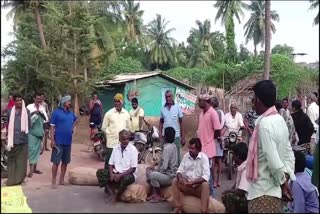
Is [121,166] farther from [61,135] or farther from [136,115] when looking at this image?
[136,115]

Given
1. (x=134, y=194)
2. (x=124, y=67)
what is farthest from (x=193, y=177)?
(x=124, y=67)

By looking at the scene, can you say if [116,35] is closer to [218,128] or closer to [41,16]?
[41,16]

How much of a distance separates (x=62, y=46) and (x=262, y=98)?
15.4 meters

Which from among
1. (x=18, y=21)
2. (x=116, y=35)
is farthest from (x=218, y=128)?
(x=116, y=35)

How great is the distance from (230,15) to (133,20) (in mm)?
11395

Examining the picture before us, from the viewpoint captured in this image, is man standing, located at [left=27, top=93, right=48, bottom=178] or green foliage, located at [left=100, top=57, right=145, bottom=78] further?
green foliage, located at [left=100, top=57, right=145, bottom=78]

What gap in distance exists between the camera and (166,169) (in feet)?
23.1

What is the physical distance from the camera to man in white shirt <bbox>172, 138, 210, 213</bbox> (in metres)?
6.06

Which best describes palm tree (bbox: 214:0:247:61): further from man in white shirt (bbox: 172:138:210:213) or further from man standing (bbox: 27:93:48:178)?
man in white shirt (bbox: 172:138:210:213)

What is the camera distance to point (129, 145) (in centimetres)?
729

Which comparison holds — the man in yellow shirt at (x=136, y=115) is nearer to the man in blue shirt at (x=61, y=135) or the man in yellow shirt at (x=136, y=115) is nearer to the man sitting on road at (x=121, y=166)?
the man in blue shirt at (x=61, y=135)

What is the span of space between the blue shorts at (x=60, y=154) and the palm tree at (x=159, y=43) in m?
39.7

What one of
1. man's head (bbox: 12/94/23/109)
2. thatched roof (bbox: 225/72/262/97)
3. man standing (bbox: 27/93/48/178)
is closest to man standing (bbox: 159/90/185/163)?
man standing (bbox: 27/93/48/178)

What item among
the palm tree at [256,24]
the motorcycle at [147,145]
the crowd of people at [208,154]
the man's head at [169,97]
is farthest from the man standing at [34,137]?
the palm tree at [256,24]
